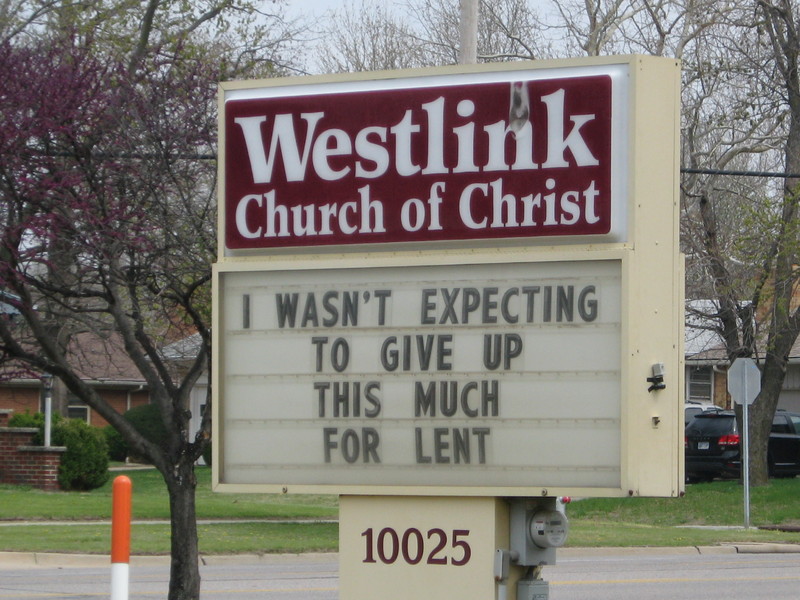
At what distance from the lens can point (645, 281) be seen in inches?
237

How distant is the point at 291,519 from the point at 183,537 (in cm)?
1060

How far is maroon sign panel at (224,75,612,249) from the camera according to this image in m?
6.08

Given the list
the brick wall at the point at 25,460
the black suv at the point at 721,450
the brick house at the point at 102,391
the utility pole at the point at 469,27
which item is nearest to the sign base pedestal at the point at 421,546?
the utility pole at the point at 469,27

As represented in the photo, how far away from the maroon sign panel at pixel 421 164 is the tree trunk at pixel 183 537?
4.36 metres

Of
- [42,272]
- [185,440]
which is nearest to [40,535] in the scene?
[42,272]

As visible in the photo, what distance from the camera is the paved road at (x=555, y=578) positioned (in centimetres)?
1393

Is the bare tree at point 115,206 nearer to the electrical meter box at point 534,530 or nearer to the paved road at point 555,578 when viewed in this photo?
the paved road at point 555,578

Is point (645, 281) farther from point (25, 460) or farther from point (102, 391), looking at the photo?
point (102, 391)

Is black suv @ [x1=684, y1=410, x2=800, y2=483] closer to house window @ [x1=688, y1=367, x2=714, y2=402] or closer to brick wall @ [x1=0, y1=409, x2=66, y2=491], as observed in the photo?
house window @ [x1=688, y1=367, x2=714, y2=402]

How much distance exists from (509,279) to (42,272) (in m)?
7.11

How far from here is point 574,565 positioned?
57.4 ft

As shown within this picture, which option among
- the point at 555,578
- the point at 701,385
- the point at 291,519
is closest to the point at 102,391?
the point at 701,385

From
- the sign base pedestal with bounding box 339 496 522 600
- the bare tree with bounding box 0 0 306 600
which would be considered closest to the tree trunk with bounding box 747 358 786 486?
the bare tree with bounding box 0 0 306 600

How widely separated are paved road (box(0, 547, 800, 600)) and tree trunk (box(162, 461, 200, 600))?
298cm
